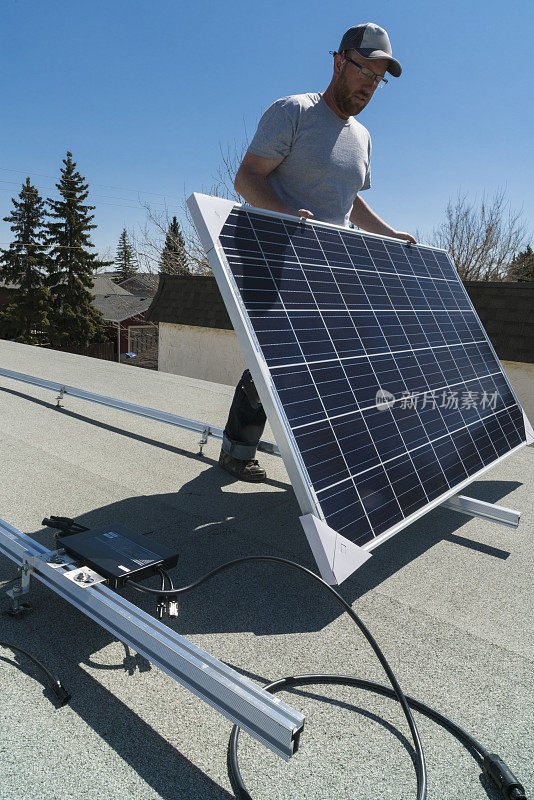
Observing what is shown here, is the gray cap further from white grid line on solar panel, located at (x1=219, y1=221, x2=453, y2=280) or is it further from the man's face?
white grid line on solar panel, located at (x1=219, y1=221, x2=453, y2=280)

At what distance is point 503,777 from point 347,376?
1.62 metres

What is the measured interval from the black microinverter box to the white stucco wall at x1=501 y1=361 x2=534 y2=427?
772 cm

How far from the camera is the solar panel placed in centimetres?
221

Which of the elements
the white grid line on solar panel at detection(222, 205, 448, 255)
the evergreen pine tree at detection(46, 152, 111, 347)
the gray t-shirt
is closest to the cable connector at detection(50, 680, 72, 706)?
the white grid line on solar panel at detection(222, 205, 448, 255)

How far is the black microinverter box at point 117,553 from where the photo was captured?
201cm

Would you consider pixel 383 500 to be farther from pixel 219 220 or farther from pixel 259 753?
pixel 219 220

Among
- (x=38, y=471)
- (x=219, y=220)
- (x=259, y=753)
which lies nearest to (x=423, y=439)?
(x=219, y=220)

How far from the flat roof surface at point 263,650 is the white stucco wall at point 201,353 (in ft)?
30.1

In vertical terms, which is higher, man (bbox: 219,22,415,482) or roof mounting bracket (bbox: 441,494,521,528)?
man (bbox: 219,22,415,482)

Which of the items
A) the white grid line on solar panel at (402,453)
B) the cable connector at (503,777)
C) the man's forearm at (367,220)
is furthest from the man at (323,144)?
the cable connector at (503,777)

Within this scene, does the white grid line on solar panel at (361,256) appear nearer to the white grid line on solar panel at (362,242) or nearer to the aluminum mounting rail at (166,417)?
the white grid line on solar panel at (362,242)

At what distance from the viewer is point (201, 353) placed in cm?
1362

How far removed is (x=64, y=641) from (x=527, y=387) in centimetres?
834
